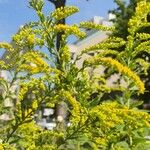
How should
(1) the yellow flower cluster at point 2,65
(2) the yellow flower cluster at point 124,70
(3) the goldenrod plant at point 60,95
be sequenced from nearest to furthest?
(2) the yellow flower cluster at point 124,70 < (3) the goldenrod plant at point 60,95 < (1) the yellow flower cluster at point 2,65

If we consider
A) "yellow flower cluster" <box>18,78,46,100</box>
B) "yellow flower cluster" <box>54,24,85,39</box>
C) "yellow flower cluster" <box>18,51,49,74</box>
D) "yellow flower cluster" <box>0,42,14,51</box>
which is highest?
"yellow flower cluster" <box>54,24,85,39</box>

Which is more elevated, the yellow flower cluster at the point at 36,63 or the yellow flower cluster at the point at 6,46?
the yellow flower cluster at the point at 6,46

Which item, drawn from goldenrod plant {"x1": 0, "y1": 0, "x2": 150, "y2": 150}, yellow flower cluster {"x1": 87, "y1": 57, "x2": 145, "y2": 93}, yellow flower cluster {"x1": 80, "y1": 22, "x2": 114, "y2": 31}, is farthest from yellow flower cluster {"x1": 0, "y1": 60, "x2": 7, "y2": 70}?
yellow flower cluster {"x1": 87, "y1": 57, "x2": 145, "y2": 93}

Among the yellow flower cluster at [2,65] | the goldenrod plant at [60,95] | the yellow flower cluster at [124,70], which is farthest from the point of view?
the yellow flower cluster at [2,65]

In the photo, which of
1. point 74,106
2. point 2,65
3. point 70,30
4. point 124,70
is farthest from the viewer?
point 2,65

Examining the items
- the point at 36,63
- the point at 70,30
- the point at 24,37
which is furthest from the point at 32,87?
the point at 70,30

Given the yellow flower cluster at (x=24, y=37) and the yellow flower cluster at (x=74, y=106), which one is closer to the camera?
the yellow flower cluster at (x=74, y=106)

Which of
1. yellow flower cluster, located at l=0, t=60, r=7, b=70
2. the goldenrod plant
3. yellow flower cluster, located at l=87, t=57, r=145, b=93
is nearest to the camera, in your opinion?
yellow flower cluster, located at l=87, t=57, r=145, b=93

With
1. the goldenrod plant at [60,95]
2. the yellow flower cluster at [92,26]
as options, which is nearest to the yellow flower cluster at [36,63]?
the goldenrod plant at [60,95]

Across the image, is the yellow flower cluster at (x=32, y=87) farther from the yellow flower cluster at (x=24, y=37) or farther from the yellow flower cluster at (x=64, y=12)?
the yellow flower cluster at (x=64, y=12)

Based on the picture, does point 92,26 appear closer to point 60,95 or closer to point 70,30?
point 70,30

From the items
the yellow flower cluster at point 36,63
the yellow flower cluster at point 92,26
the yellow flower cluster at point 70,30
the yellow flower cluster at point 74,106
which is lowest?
the yellow flower cluster at point 74,106

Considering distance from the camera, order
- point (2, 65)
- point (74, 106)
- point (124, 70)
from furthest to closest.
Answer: point (2, 65) < point (74, 106) < point (124, 70)

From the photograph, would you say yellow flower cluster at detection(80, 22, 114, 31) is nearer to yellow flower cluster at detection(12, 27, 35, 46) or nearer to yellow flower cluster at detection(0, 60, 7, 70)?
yellow flower cluster at detection(12, 27, 35, 46)
